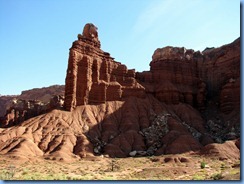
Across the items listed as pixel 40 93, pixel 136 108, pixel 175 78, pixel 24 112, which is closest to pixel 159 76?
pixel 175 78

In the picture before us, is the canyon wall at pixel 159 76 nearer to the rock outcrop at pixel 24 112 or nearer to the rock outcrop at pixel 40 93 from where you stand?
the rock outcrop at pixel 24 112

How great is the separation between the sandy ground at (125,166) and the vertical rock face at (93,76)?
2167cm

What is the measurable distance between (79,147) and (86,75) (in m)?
21.2

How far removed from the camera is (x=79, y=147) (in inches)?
2633

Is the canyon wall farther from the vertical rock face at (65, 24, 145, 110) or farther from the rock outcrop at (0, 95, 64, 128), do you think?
the rock outcrop at (0, 95, 64, 128)

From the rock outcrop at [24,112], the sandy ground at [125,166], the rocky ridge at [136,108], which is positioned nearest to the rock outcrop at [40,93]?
the rock outcrop at [24,112]

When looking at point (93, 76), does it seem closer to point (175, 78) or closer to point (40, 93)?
point (175, 78)

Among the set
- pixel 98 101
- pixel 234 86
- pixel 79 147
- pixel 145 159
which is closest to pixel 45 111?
pixel 98 101

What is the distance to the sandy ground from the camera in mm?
46375

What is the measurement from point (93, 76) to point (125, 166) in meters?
33.5

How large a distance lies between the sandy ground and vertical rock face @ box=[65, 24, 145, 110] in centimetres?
2167

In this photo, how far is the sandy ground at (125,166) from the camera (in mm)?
46375

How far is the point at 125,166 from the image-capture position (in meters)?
56.0

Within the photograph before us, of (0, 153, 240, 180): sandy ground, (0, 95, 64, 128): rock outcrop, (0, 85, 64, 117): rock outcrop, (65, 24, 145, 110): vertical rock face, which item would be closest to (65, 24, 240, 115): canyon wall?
(65, 24, 145, 110): vertical rock face
